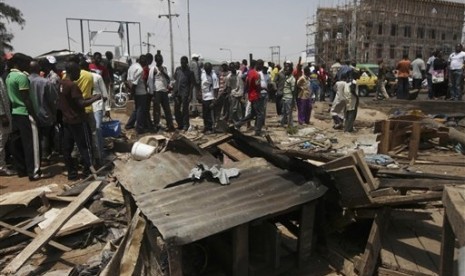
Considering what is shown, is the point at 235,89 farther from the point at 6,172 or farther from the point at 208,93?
the point at 6,172

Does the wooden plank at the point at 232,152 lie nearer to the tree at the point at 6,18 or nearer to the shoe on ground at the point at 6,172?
the shoe on ground at the point at 6,172

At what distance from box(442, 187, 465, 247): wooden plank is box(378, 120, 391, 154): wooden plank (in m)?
5.72

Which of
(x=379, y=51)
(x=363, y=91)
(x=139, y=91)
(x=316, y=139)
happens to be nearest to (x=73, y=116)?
(x=139, y=91)

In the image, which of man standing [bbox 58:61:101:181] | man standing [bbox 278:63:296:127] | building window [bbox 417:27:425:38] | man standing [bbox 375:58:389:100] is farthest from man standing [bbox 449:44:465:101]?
building window [bbox 417:27:425:38]

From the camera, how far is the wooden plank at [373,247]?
3.28 metres

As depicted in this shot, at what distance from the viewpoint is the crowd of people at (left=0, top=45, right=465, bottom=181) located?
614cm

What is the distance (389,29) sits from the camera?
132 ft

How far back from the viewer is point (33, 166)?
6.37 m

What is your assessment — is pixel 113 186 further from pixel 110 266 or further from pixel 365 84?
pixel 365 84

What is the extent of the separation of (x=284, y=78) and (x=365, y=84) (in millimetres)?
12081

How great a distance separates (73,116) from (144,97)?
11.2 ft

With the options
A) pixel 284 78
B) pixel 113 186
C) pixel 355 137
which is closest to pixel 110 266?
pixel 113 186

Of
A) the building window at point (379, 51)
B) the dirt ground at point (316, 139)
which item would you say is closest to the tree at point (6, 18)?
the dirt ground at point (316, 139)

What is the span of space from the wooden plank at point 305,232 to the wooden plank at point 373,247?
1.61 feet
